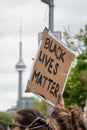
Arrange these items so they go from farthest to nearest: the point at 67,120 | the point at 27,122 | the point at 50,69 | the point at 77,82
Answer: the point at 77,82, the point at 50,69, the point at 67,120, the point at 27,122

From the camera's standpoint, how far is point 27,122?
15.4 feet

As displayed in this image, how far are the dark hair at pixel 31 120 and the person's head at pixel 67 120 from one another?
0.44 ft

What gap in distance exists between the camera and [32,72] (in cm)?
814

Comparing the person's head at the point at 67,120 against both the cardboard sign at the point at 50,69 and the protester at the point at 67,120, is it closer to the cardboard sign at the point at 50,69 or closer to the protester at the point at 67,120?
the protester at the point at 67,120

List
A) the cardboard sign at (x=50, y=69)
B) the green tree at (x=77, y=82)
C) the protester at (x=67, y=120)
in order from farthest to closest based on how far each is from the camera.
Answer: the green tree at (x=77, y=82), the cardboard sign at (x=50, y=69), the protester at (x=67, y=120)

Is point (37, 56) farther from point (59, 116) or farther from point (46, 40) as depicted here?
point (59, 116)

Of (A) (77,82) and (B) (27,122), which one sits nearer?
(B) (27,122)

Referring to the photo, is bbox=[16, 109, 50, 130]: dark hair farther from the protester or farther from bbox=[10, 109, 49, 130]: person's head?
the protester

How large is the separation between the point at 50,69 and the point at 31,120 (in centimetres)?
360

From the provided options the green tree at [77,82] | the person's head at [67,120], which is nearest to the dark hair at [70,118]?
the person's head at [67,120]

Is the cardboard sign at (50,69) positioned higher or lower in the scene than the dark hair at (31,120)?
lower

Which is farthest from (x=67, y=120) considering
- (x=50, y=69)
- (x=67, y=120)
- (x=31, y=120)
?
(x=50, y=69)

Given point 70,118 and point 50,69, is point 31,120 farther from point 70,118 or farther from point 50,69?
point 50,69

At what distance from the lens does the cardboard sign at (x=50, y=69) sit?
797 centimetres
